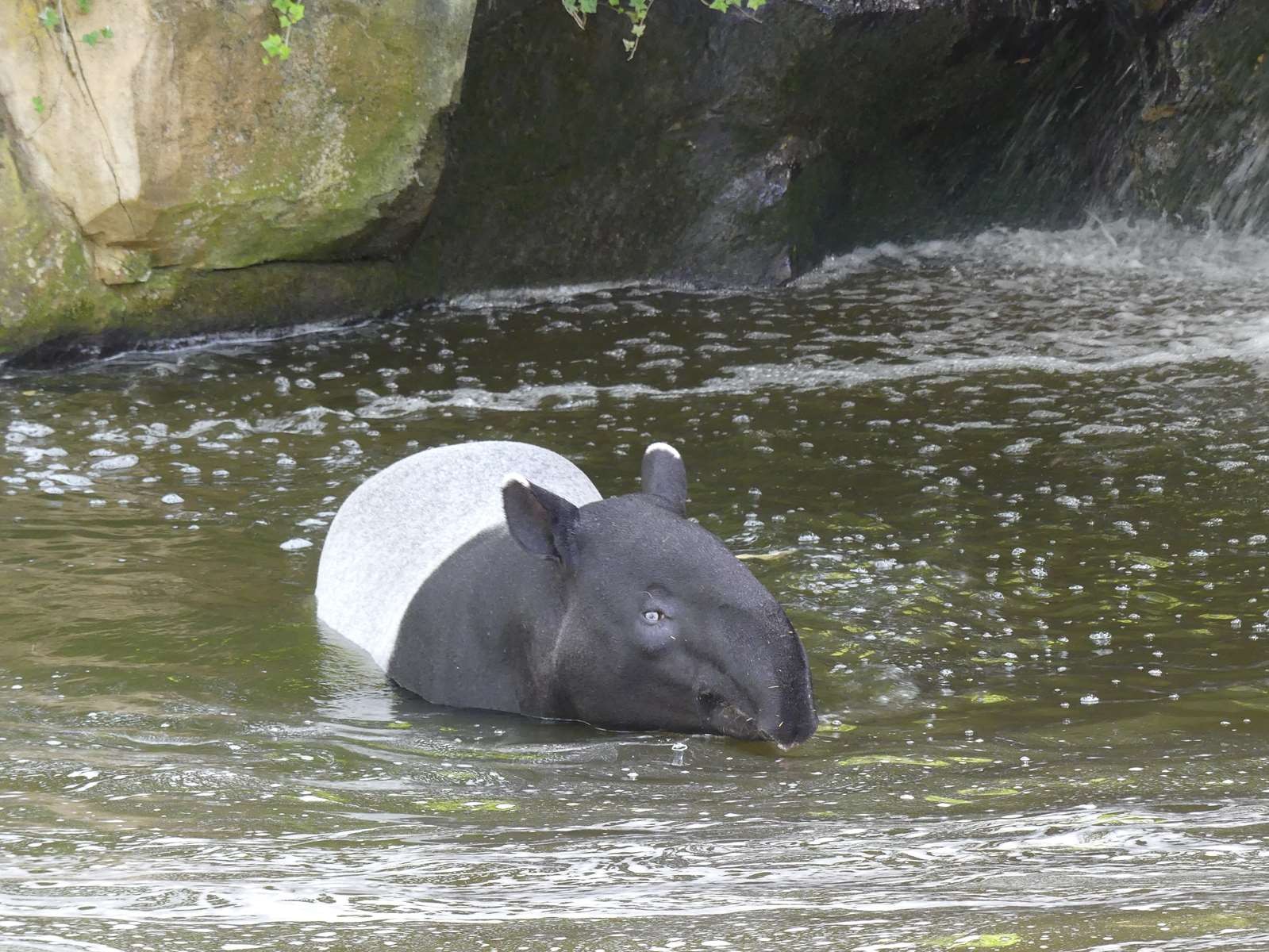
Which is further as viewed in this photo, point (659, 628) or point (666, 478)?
point (666, 478)

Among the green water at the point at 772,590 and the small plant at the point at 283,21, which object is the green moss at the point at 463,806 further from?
the small plant at the point at 283,21

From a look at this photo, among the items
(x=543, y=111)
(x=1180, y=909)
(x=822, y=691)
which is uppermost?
(x=543, y=111)

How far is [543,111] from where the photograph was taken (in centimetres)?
1096

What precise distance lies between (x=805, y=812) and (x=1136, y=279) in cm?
818

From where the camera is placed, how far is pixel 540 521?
4.46 meters

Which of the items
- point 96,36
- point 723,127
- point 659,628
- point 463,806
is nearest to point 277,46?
point 96,36

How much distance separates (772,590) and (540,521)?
1536 mm

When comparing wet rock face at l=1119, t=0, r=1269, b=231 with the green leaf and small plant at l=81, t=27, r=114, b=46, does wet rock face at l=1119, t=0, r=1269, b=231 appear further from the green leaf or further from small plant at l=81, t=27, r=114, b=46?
small plant at l=81, t=27, r=114, b=46

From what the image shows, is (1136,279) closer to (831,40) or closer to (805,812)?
(831,40)

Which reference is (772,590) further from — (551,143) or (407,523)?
(551,143)

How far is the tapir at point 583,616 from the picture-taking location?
416 cm

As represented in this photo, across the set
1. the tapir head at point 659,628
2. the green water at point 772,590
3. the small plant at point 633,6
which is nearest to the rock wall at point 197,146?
the green water at point 772,590

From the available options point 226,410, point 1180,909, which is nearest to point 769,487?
point 226,410

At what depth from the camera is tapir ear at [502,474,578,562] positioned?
4430mm
